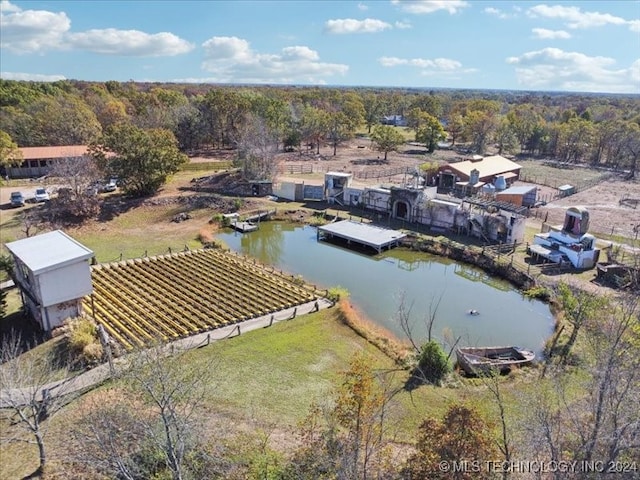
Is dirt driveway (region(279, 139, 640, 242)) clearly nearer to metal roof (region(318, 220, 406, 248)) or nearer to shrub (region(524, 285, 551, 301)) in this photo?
metal roof (region(318, 220, 406, 248))

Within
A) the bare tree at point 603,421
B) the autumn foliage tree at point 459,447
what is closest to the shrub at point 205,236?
the autumn foliage tree at point 459,447

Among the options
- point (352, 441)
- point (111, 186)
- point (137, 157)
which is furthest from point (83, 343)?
point (111, 186)

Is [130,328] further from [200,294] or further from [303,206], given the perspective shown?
[303,206]

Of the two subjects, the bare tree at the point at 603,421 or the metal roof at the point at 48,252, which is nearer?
the bare tree at the point at 603,421

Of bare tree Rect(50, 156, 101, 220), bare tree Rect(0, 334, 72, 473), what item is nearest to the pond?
bare tree Rect(50, 156, 101, 220)

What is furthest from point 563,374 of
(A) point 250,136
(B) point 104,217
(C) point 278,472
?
(A) point 250,136

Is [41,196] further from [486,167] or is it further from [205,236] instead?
[486,167]

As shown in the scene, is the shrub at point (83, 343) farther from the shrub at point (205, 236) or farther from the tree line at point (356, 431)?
the shrub at point (205, 236)
